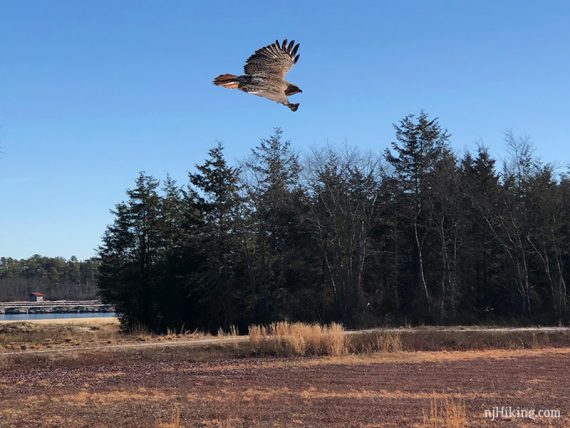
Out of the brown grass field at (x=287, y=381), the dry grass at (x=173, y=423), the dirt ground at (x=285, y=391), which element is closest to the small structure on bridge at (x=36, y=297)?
the brown grass field at (x=287, y=381)

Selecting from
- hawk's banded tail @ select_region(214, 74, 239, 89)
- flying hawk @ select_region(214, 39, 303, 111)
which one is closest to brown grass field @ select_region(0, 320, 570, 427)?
flying hawk @ select_region(214, 39, 303, 111)

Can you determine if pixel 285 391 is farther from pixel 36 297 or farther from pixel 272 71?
pixel 36 297

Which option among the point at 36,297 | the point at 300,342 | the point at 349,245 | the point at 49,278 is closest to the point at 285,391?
the point at 300,342

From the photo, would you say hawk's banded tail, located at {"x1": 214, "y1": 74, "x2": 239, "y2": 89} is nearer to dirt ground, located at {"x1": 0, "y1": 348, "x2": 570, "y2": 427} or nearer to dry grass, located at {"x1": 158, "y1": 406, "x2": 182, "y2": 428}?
Answer: dry grass, located at {"x1": 158, "y1": 406, "x2": 182, "y2": 428}

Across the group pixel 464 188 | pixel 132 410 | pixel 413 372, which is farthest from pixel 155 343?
pixel 464 188

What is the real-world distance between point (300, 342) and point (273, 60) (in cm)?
1728

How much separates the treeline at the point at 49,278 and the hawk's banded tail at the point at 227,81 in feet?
458

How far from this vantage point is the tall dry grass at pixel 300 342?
869 inches

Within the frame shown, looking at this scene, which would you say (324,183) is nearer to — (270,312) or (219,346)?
(270,312)

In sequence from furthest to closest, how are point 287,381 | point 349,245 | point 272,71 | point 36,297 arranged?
point 36,297 → point 349,245 → point 287,381 → point 272,71

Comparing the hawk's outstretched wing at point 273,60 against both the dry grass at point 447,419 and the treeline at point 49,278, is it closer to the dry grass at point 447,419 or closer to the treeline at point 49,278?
the dry grass at point 447,419

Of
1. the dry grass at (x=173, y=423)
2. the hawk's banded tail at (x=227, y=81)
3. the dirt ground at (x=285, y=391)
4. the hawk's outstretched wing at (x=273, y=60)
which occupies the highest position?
the hawk's outstretched wing at (x=273, y=60)

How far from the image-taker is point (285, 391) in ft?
46.7

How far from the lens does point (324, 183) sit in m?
42.0
